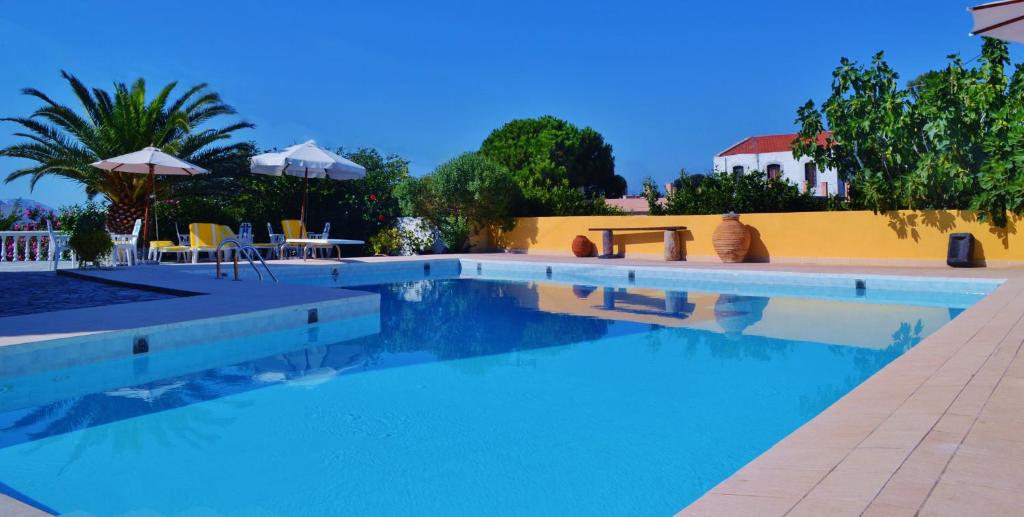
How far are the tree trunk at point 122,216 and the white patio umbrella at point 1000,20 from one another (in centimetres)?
1548

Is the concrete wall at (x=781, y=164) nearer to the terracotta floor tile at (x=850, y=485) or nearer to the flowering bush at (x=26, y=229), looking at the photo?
the flowering bush at (x=26, y=229)

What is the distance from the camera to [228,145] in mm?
17094

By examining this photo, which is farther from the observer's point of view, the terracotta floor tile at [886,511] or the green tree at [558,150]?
the green tree at [558,150]

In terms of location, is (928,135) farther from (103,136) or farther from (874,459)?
(103,136)

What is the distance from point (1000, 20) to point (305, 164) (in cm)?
1136

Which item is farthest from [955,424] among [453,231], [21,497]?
[453,231]

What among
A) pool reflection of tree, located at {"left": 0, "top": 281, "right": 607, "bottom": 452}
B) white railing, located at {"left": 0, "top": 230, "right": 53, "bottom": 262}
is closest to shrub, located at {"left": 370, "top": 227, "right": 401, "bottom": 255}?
pool reflection of tree, located at {"left": 0, "top": 281, "right": 607, "bottom": 452}

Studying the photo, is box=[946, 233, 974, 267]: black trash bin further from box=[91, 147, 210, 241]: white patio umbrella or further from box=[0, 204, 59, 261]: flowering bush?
box=[0, 204, 59, 261]: flowering bush

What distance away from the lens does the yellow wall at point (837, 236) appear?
38.9ft

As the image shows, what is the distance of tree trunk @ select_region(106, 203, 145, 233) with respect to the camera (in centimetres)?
1555

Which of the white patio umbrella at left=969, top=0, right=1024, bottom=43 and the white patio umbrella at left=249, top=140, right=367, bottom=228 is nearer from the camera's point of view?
the white patio umbrella at left=969, top=0, right=1024, bottom=43

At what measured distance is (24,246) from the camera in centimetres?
1416

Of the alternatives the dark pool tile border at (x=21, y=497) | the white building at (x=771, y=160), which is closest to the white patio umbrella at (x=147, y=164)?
the dark pool tile border at (x=21, y=497)

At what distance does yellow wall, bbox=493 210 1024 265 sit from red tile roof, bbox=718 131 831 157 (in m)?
32.8
